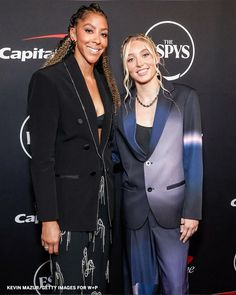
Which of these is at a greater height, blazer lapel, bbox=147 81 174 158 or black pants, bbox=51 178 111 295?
blazer lapel, bbox=147 81 174 158

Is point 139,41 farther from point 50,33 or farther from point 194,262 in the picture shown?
point 194,262

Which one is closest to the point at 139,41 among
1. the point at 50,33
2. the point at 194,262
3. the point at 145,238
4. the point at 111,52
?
the point at 111,52

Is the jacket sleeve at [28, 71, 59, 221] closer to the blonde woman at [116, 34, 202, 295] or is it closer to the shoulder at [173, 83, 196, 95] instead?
the blonde woman at [116, 34, 202, 295]

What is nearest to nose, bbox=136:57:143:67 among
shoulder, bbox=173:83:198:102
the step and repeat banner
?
shoulder, bbox=173:83:198:102

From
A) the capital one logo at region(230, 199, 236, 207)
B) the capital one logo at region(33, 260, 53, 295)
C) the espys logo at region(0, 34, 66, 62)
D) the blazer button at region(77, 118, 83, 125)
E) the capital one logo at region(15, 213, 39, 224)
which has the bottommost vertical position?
the capital one logo at region(33, 260, 53, 295)

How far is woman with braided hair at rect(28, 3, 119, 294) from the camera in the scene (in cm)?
188

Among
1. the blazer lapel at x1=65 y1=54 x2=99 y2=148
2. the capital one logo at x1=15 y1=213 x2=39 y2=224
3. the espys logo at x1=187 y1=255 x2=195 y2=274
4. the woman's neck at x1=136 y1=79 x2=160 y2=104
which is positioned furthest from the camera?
the espys logo at x1=187 y1=255 x2=195 y2=274

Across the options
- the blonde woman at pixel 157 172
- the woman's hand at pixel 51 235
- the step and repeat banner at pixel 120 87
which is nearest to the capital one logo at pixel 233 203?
the step and repeat banner at pixel 120 87

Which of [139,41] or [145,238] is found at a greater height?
[139,41]

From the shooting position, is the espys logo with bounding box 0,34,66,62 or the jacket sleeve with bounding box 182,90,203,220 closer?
the jacket sleeve with bounding box 182,90,203,220

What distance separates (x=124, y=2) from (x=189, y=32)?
0.44 meters

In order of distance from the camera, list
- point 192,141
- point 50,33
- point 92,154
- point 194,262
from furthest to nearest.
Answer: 1. point 194,262
2. point 50,33
3. point 192,141
4. point 92,154

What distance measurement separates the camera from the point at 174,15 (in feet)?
8.88

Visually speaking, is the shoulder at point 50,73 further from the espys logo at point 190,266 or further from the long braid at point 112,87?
the espys logo at point 190,266
